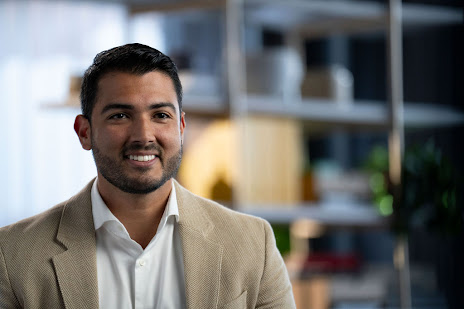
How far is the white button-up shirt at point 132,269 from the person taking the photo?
1.30m

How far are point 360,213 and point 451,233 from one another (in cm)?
43

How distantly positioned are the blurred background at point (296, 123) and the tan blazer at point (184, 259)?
157 centimetres

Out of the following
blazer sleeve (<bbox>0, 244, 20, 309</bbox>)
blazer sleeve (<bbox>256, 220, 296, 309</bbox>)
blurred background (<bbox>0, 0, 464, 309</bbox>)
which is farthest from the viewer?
blurred background (<bbox>0, 0, 464, 309</bbox>)

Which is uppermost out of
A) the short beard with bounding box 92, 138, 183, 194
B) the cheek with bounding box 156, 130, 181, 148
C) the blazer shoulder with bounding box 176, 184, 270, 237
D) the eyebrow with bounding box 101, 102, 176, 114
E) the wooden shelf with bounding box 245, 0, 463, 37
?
the wooden shelf with bounding box 245, 0, 463, 37

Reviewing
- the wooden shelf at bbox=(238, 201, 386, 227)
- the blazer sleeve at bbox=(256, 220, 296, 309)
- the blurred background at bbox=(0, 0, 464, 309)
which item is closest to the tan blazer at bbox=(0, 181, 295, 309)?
the blazer sleeve at bbox=(256, 220, 296, 309)

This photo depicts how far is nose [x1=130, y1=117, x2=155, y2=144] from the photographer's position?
1242 millimetres

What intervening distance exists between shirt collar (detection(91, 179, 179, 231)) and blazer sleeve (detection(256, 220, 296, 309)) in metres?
0.19

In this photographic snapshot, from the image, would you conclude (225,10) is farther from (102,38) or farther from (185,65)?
(102,38)

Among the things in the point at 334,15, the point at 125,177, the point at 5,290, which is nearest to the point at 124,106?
the point at 125,177

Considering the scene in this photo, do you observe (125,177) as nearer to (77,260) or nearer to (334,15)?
(77,260)

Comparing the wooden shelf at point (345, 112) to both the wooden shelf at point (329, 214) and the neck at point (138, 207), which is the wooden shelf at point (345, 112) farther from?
the neck at point (138, 207)

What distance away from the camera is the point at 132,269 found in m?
1.32

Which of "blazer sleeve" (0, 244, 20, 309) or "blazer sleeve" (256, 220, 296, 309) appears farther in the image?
"blazer sleeve" (256, 220, 296, 309)

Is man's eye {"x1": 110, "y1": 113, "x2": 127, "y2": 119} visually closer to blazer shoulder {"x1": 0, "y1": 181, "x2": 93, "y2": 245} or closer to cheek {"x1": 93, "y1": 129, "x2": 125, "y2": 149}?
cheek {"x1": 93, "y1": 129, "x2": 125, "y2": 149}
